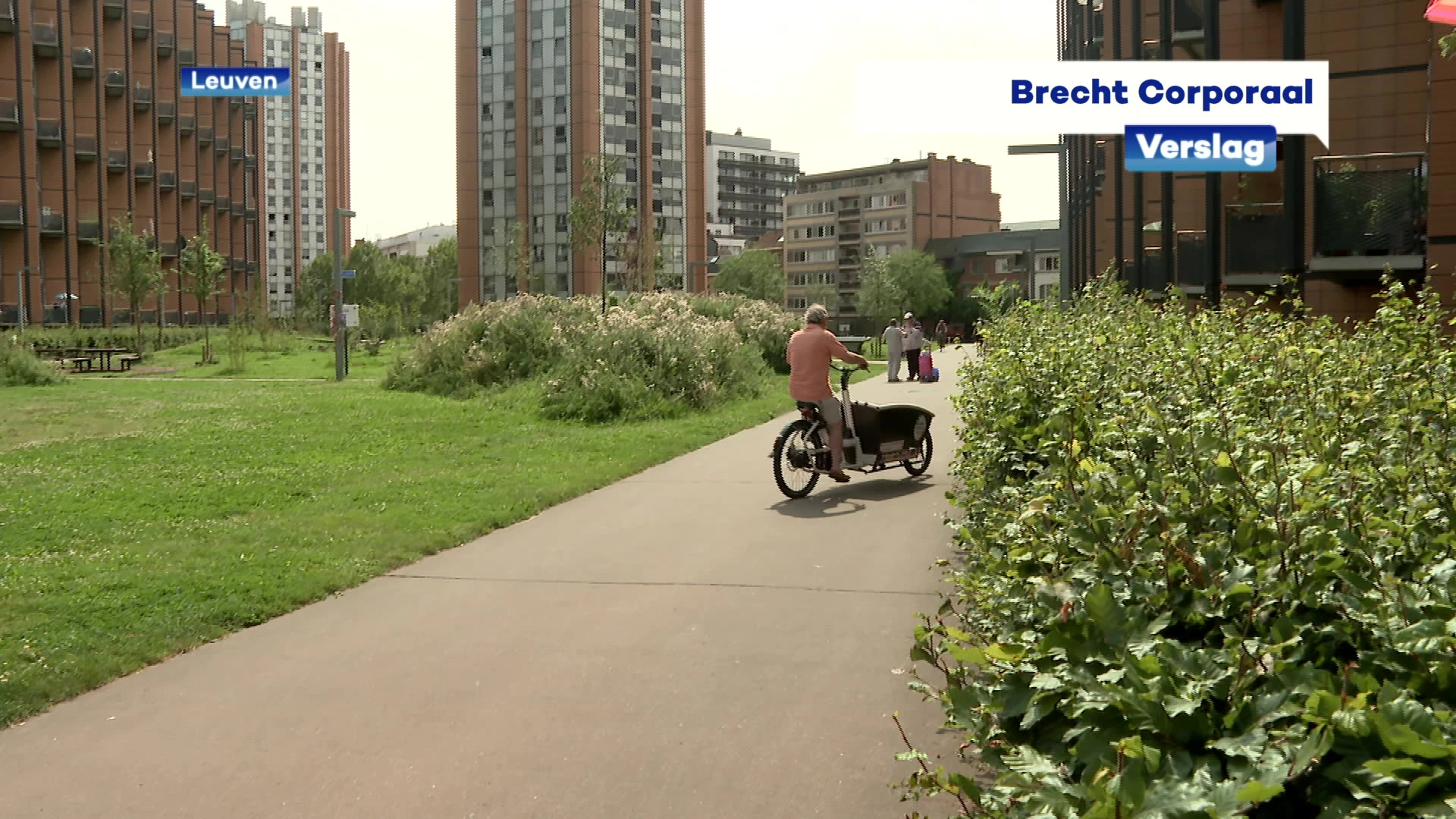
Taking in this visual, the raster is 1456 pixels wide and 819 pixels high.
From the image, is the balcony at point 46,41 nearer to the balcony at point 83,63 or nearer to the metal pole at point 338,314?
the balcony at point 83,63

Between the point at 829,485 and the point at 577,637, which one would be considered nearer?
the point at 577,637

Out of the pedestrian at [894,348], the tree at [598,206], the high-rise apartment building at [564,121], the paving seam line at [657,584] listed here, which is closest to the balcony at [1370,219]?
the paving seam line at [657,584]

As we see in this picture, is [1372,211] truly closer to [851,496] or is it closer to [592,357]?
[851,496]

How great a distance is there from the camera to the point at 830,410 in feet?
38.8

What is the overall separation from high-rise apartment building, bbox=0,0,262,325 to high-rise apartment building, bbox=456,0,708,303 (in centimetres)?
2410

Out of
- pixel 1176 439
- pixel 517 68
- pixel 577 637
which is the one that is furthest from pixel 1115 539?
pixel 517 68

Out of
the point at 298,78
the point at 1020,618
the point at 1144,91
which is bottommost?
the point at 1020,618

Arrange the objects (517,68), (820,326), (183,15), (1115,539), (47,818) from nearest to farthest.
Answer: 1. (1115,539)
2. (47,818)
3. (820,326)
4. (183,15)
5. (517,68)

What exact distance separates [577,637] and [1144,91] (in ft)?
40.6

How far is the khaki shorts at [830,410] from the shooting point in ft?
38.8

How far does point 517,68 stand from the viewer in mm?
115125

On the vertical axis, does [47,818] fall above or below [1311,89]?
below

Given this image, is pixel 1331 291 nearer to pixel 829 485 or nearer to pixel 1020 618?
pixel 829 485

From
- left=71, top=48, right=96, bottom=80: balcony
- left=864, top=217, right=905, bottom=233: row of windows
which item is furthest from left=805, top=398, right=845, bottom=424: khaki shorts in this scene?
left=864, top=217, right=905, bottom=233: row of windows
